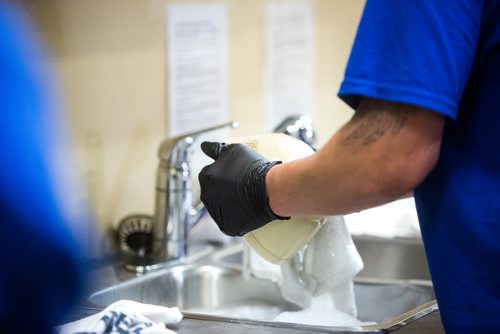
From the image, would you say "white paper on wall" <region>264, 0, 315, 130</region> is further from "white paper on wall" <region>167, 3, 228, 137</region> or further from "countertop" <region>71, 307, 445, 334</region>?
"countertop" <region>71, 307, 445, 334</region>

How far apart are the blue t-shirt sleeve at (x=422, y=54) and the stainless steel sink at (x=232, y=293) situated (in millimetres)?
612

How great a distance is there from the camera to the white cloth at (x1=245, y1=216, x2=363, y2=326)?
122 cm

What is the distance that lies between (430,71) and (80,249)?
0.78m

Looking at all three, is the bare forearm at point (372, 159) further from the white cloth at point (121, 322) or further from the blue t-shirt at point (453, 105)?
the white cloth at point (121, 322)

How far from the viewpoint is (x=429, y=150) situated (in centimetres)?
79

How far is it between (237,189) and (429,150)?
0.88 feet

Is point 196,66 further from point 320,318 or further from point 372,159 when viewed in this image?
point 372,159

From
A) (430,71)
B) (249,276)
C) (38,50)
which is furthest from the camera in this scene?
(249,276)

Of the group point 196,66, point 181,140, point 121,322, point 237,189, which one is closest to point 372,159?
point 237,189

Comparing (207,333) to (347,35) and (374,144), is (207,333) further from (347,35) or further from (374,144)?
(347,35)

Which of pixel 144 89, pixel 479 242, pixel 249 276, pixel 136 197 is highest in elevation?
pixel 144 89

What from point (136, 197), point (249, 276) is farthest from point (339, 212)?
point (136, 197)

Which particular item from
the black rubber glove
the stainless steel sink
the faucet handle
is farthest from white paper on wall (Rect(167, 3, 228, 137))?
the black rubber glove

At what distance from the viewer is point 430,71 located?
75 centimetres
